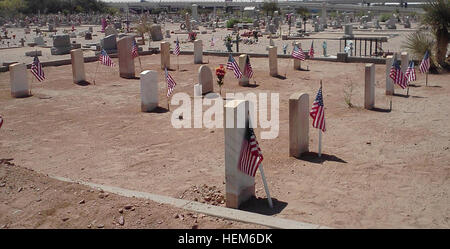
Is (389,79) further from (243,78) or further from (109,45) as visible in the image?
(109,45)

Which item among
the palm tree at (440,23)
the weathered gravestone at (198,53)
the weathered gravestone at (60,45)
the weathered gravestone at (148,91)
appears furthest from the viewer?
the weathered gravestone at (60,45)

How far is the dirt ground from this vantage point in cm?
720

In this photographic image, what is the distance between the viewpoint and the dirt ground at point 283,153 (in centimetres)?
720

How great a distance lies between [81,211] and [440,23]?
1914 centimetres

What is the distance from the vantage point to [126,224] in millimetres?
6359

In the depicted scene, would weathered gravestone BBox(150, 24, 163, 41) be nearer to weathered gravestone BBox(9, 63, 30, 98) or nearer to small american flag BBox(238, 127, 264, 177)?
weathered gravestone BBox(9, 63, 30, 98)

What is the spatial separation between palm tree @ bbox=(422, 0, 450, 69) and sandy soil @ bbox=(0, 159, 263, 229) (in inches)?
681

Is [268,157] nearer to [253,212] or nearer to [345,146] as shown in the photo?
[345,146]

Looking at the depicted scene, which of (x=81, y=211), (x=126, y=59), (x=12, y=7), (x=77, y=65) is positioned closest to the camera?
(x=81, y=211)

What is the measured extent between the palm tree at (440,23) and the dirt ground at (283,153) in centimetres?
323

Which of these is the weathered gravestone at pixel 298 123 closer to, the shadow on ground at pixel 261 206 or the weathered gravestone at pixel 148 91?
the shadow on ground at pixel 261 206

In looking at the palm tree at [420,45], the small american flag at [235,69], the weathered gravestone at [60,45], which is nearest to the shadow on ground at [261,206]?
the small american flag at [235,69]

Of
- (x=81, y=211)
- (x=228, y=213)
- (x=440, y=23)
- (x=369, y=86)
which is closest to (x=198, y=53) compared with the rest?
(x=440, y=23)

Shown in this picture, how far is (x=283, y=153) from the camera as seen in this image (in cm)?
1027
